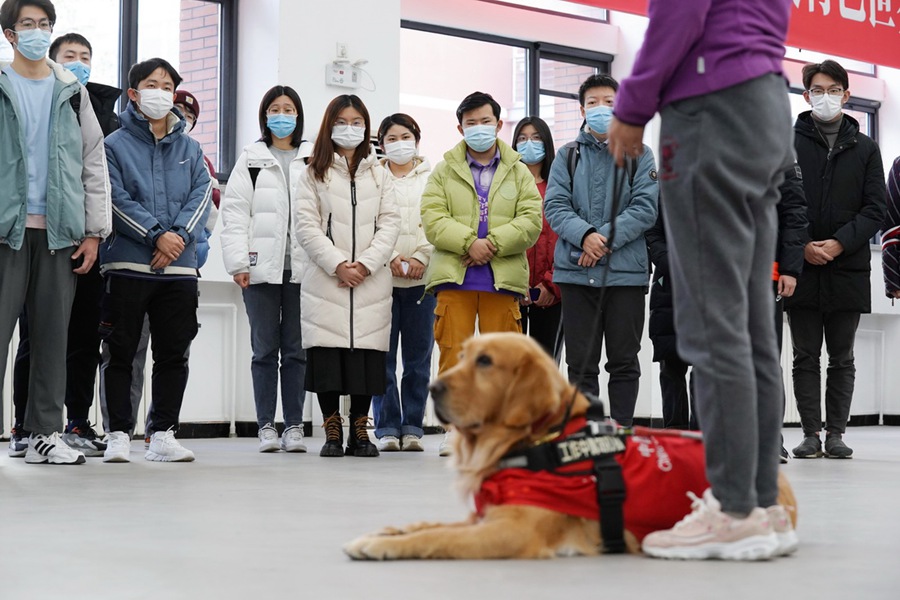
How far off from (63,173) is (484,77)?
14.5 feet

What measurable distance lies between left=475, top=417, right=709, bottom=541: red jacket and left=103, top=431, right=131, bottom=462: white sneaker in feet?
8.90

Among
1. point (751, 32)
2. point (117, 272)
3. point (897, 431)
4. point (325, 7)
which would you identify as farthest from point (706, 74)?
point (897, 431)

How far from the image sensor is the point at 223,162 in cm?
722

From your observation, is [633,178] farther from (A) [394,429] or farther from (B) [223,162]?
(B) [223,162]

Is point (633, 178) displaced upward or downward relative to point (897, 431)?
upward

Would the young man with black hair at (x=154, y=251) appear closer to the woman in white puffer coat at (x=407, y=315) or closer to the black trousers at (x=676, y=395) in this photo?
the woman in white puffer coat at (x=407, y=315)

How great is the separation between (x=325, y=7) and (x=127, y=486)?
13.8ft

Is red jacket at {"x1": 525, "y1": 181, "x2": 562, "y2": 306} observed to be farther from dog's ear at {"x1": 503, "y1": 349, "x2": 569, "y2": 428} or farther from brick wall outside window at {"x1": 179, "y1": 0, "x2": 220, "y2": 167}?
dog's ear at {"x1": 503, "y1": 349, "x2": 569, "y2": 428}

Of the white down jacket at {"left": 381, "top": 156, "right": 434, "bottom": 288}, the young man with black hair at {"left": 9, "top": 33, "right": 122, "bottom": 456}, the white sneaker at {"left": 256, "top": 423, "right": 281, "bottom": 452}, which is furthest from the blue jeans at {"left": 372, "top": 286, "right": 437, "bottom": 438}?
the young man with black hair at {"left": 9, "top": 33, "right": 122, "bottom": 456}

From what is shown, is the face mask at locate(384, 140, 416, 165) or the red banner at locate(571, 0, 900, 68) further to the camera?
the red banner at locate(571, 0, 900, 68)

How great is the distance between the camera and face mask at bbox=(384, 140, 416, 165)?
5.81 meters

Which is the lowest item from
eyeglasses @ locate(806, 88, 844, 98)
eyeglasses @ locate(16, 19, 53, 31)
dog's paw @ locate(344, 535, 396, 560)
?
dog's paw @ locate(344, 535, 396, 560)

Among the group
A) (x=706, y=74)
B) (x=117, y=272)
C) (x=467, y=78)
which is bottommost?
(x=117, y=272)

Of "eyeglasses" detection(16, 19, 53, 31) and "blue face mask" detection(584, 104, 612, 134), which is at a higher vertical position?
"eyeglasses" detection(16, 19, 53, 31)
